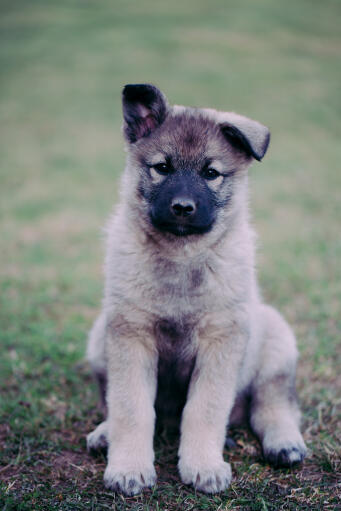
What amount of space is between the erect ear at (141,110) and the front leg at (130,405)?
1.21m

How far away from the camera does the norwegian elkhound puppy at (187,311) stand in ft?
8.50

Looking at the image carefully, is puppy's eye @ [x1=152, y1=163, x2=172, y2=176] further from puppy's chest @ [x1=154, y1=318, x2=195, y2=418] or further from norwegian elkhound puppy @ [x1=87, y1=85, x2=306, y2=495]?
puppy's chest @ [x1=154, y1=318, x2=195, y2=418]

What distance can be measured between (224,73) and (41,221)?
41.5 ft

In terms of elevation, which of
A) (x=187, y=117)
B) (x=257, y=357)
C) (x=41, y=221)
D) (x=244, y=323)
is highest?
(x=187, y=117)

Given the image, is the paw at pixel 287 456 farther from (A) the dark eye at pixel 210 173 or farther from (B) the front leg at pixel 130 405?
(A) the dark eye at pixel 210 173

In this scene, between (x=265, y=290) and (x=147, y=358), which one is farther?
(x=265, y=290)

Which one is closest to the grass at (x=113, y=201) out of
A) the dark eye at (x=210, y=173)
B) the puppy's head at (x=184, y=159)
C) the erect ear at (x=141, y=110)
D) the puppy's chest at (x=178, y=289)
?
the puppy's chest at (x=178, y=289)

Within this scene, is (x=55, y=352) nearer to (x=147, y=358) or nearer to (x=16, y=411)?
(x=16, y=411)

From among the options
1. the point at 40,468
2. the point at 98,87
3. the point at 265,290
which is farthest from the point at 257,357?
the point at 98,87

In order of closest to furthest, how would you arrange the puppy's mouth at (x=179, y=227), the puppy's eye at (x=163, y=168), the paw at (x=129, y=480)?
the paw at (x=129, y=480)
the puppy's mouth at (x=179, y=227)
the puppy's eye at (x=163, y=168)

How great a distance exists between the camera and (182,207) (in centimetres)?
262

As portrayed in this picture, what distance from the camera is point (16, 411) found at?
10.5ft

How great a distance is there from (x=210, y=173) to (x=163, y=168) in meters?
0.28

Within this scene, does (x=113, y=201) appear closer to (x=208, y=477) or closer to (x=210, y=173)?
(x=210, y=173)
